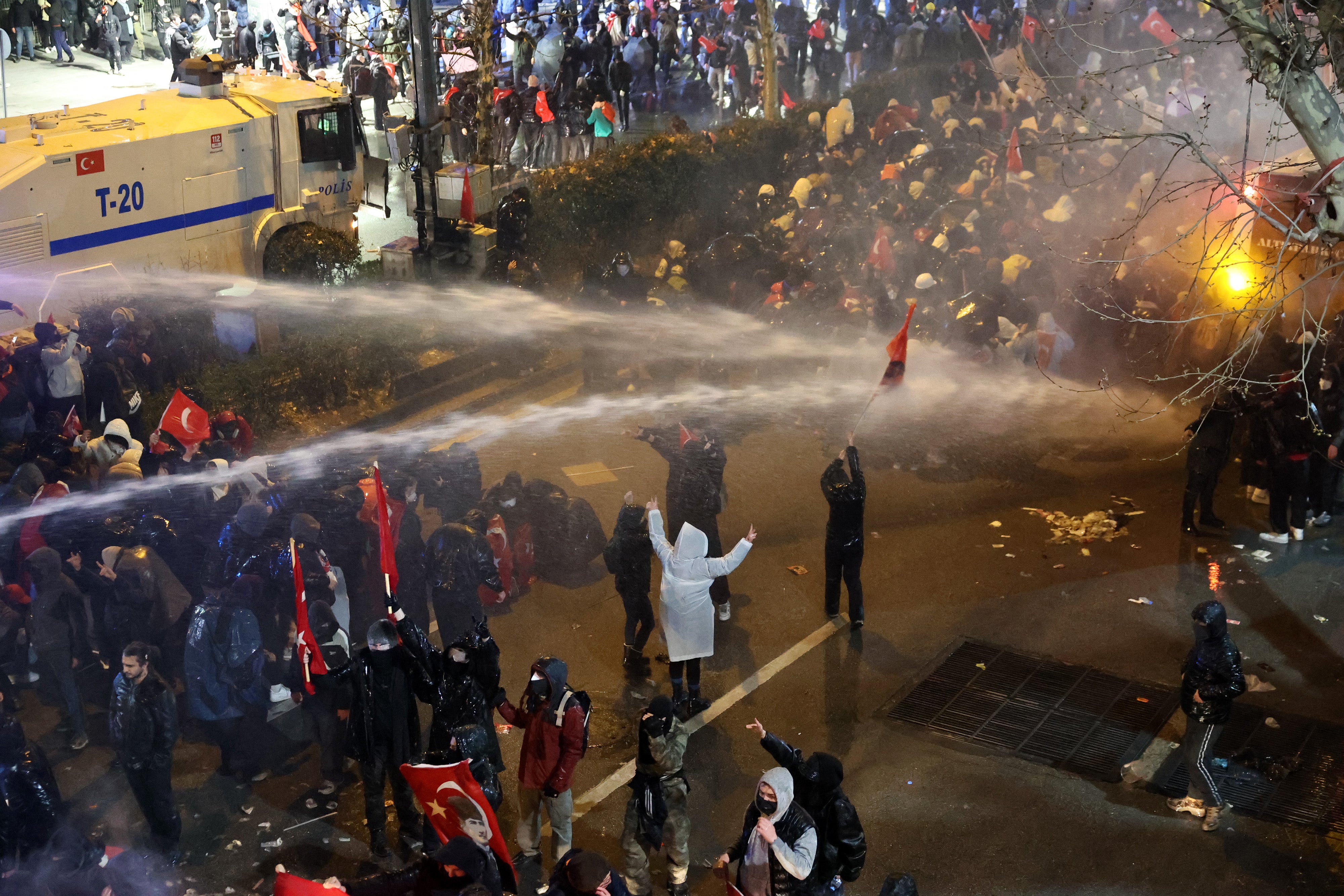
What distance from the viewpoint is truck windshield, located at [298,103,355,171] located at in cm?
1527

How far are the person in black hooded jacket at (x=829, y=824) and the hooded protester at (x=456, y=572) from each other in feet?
10.0

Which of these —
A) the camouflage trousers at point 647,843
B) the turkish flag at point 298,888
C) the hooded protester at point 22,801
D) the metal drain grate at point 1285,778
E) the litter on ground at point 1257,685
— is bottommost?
the metal drain grate at point 1285,778

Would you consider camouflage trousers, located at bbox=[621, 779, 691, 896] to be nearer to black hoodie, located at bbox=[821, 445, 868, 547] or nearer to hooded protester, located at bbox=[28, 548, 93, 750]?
black hoodie, located at bbox=[821, 445, 868, 547]

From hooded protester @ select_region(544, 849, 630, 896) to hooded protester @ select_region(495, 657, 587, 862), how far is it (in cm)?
135

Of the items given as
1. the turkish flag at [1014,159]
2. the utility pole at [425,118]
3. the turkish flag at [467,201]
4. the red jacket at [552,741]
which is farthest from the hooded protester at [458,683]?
the turkish flag at [1014,159]

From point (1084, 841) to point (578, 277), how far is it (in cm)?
1137

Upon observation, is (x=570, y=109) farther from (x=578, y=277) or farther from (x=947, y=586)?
(x=947, y=586)

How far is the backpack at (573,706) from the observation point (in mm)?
6672

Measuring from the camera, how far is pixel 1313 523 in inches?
434

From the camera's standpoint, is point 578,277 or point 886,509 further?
point 578,277

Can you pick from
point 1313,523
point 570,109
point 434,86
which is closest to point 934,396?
point 1313,523

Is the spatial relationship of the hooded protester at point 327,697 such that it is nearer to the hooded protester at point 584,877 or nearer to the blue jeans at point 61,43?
the hooded protester at point 584,877

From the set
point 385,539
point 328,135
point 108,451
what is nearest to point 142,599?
point 385,539

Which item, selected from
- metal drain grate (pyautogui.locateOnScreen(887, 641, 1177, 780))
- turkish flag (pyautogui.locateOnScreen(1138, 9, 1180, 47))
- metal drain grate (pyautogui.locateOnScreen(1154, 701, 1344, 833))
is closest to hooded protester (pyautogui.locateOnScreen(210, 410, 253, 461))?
metal drain grate (pyautogui.locateOnScreen(887, 641, 1177, 780))
